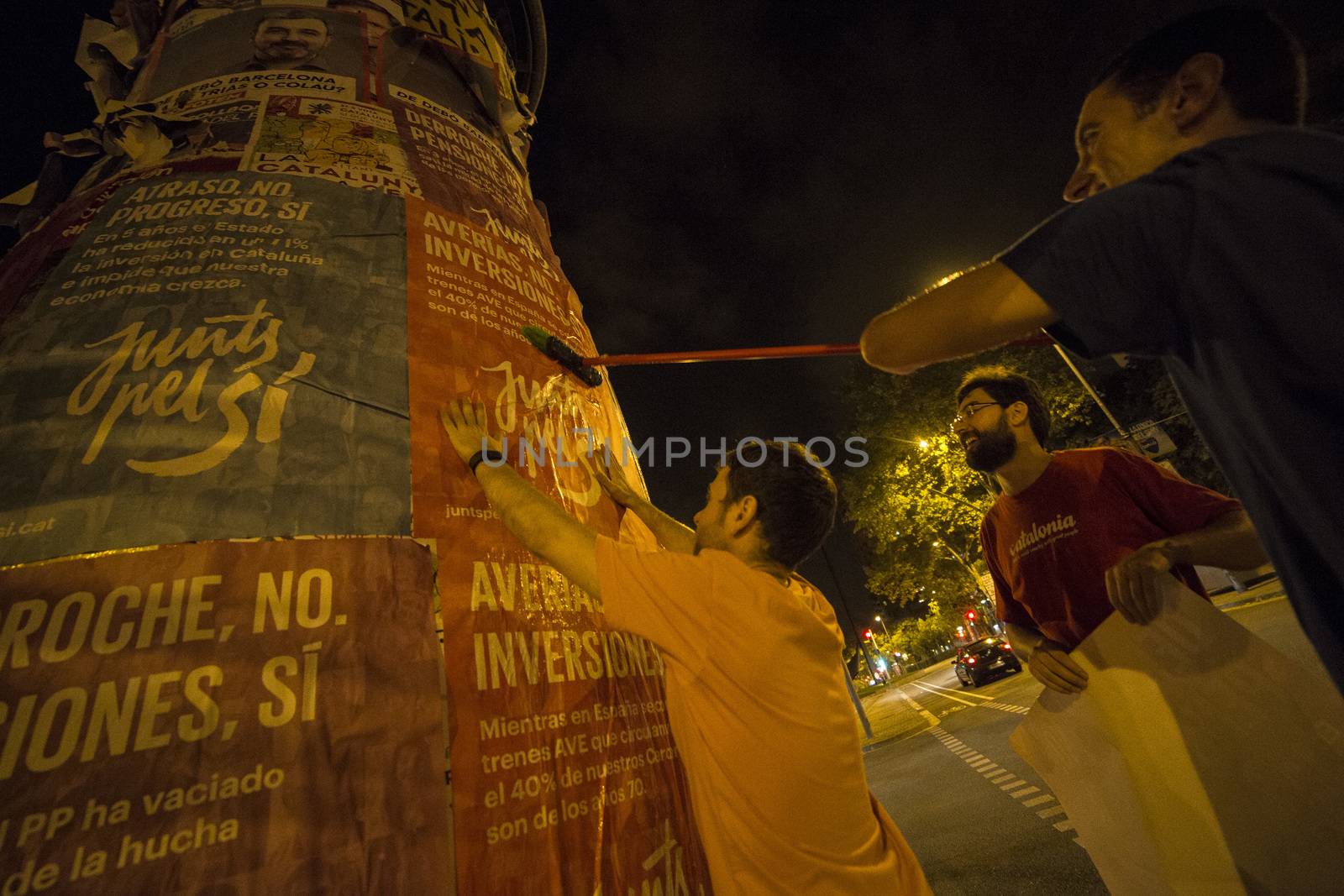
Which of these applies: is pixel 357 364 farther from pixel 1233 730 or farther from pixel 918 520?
pixel 918 520

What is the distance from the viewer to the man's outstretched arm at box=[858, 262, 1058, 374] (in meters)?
1.13

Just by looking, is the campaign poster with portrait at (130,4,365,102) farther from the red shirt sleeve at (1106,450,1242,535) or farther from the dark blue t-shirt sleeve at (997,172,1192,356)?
the red shirt sleeve at (1106,450,1242,535)

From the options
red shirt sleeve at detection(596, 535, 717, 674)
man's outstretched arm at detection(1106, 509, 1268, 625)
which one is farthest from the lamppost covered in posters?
man's outstretched arm at detection(1106, 509, 1268, 625)

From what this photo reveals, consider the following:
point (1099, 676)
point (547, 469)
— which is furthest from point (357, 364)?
point (1099, 676)

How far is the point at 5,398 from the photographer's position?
146cm

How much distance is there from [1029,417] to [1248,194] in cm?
199

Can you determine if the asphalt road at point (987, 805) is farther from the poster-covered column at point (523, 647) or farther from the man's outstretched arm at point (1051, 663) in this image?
the poster-covered column at point (523, 647)

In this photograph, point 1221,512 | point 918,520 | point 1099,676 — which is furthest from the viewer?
point 918,520

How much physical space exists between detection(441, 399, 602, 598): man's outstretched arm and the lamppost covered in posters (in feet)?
0.25

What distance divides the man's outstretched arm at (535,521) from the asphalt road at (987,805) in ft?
6.68

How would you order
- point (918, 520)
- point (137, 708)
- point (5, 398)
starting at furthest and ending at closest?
1. point (918, 520)
2. point (5, 398)
3. point (137, 708)

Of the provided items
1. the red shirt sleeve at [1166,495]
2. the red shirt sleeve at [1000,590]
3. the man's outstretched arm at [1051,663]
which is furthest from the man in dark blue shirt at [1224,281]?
the red shirt sleeve at [1000,590]

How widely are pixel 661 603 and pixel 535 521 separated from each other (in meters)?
0.44

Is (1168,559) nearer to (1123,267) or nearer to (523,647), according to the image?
(1123,267)
